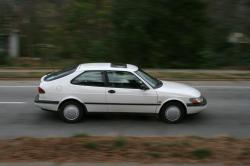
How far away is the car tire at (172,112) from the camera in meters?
12.6

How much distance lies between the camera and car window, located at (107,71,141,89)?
41.2 feet

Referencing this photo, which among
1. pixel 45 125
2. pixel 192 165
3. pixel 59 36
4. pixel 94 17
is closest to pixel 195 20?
pixel 94 17

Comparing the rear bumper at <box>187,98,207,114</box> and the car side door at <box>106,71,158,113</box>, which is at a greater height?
the car side door at <box>106,71,158,113</box>

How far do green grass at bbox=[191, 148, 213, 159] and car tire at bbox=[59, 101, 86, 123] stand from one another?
458 centimetres

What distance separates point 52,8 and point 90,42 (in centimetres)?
370

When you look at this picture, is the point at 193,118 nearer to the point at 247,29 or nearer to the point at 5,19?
the point at 247,29

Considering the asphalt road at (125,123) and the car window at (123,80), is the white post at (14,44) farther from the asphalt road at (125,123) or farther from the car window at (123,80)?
the car window at (123,80)

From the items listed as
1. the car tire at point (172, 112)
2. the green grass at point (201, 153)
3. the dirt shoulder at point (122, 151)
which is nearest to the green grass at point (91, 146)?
the dirt shoulder at point (122, 151)

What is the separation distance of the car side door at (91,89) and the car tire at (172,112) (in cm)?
137

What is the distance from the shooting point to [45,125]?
12430 mm

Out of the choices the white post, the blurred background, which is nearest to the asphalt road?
the blurred background

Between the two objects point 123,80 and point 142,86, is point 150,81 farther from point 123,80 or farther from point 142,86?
point 123,80

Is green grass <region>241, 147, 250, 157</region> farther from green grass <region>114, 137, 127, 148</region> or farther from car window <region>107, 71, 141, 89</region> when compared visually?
car window <region>107, 71, 141, 89</region>

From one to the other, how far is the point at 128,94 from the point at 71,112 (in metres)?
1.40
